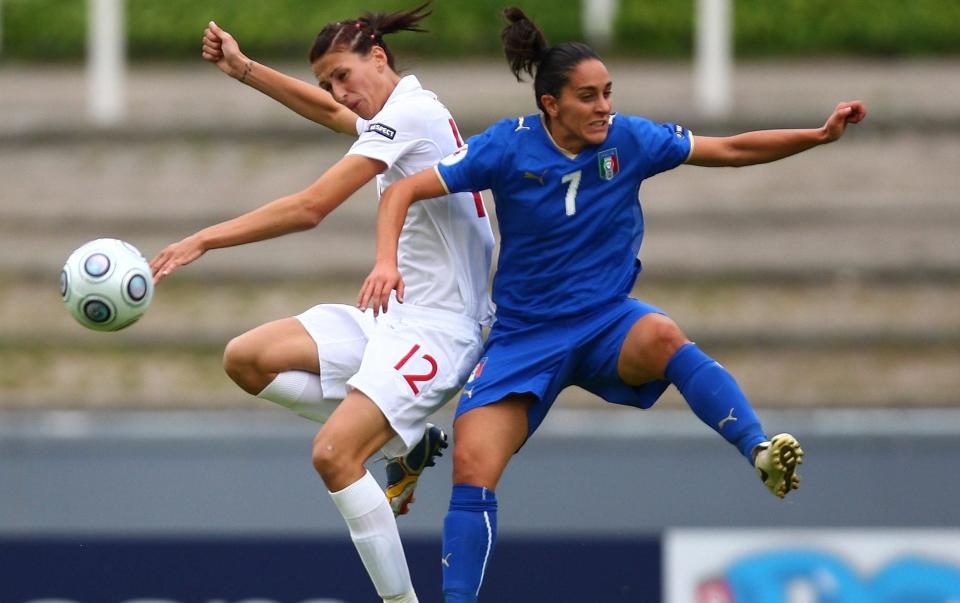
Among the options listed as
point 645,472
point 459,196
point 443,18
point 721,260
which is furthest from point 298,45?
point 459,196

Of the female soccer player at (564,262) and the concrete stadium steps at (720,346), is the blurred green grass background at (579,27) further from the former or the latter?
the female soccer player at (564,262)

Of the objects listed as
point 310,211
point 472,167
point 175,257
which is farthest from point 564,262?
point 175,257

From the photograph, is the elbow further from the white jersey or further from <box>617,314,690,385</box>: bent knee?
<box>617,314,690,385</box>: bent knee

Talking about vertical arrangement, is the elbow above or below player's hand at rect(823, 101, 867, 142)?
below

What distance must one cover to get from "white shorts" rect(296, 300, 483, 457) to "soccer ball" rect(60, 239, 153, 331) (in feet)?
2.07

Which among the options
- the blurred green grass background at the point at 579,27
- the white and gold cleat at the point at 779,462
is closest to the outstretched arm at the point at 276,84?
the white and gold cleat at the point at 779,462

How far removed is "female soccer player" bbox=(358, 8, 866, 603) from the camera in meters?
4.89

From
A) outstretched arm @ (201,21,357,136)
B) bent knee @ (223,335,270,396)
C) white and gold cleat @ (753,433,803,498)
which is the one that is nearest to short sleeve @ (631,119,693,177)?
white and gold cleat @ (753,433,803,498)

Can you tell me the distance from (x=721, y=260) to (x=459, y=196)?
21.4 feet

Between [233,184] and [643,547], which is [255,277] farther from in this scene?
[643,547]

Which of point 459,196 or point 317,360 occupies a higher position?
point 459,196

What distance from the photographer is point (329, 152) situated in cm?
1223

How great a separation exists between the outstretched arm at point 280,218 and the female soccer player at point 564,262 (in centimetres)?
13

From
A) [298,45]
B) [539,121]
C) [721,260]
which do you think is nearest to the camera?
[539,121]
